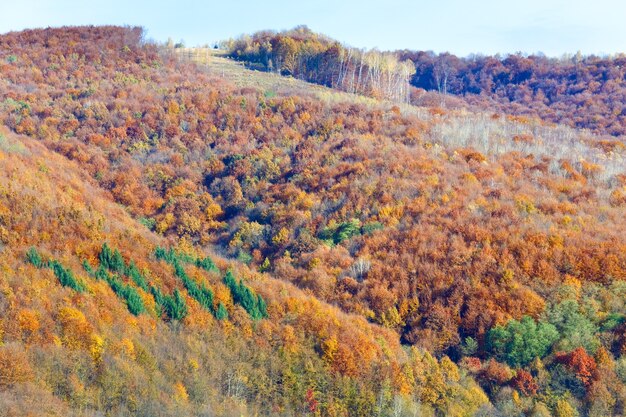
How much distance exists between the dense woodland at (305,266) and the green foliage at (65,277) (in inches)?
6.0

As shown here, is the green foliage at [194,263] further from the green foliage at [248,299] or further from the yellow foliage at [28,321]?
the yellow foliage at [28,321]

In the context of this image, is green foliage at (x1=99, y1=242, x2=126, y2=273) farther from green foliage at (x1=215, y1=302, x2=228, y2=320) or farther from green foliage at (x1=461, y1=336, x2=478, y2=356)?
green foliage at (x1=461, y1=336, x2=478, y2=356)

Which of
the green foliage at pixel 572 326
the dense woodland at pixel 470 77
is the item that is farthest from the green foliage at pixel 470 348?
the dense woodland at pixel 470 77

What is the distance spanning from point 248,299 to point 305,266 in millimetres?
6807

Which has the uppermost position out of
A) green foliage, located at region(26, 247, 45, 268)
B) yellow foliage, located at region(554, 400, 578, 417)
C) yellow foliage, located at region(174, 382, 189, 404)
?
green foliage, located at region(26, 247, 45, 268)

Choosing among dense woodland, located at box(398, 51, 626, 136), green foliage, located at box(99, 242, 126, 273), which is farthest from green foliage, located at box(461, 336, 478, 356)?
dense woodland, located at box(398, 51, 626, 136)

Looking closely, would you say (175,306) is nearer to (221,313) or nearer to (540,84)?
(221,313)

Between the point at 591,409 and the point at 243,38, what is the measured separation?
7436 cm

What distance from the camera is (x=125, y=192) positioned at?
3625 centimetres

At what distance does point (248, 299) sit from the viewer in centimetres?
2147

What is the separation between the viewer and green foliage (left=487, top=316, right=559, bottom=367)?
21.6 m

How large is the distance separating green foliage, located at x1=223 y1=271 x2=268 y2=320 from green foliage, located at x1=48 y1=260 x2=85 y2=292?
5.52 meters

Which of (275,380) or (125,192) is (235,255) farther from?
(275,380)

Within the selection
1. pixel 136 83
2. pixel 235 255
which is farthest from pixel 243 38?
pixel 235 255
